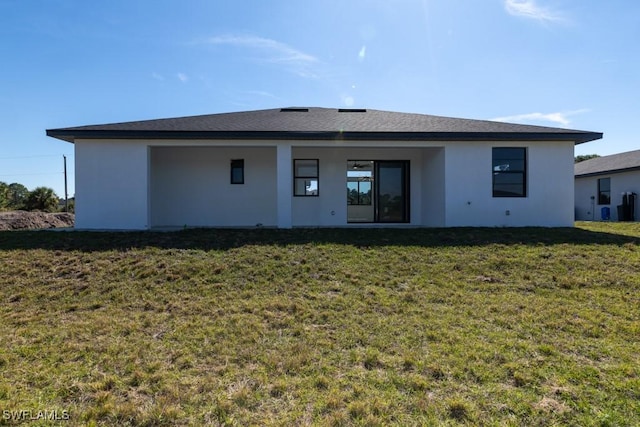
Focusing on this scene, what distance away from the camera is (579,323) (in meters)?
4.20

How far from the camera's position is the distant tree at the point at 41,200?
23219 millimetres

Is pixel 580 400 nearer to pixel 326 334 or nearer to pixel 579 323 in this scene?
pixel 579 323

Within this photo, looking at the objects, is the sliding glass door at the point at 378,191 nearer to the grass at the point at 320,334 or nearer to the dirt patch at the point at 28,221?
the grass at the point at 320,334

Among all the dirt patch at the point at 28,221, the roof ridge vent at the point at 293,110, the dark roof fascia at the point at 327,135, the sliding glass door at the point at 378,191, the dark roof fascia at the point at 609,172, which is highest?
the roof ridge vent at the point at 293,110

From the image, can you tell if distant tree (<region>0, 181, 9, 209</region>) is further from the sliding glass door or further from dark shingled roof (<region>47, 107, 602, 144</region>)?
the sliding glass door

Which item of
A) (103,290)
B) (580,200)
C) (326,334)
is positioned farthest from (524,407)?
(580,200)

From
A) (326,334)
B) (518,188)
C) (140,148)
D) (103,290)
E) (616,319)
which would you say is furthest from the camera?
(518,188)

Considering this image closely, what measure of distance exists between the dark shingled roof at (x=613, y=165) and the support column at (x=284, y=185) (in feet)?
54.4

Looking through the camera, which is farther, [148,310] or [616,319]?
[148,310]

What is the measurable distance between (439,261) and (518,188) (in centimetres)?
543

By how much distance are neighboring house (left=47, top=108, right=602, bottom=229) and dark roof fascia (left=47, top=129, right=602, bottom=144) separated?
0.09 ft

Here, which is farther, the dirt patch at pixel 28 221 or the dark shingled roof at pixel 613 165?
the dark shingled roof at pixel 613 165

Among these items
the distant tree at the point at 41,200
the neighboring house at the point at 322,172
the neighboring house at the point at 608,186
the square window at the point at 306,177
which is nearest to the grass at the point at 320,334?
the neighboring house at the point at 322,172

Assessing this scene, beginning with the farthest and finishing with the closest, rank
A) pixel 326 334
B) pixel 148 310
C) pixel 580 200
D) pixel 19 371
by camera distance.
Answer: pixel 580 200 < pixel 148 310 < pixel 326 334 < pixel 19 371
